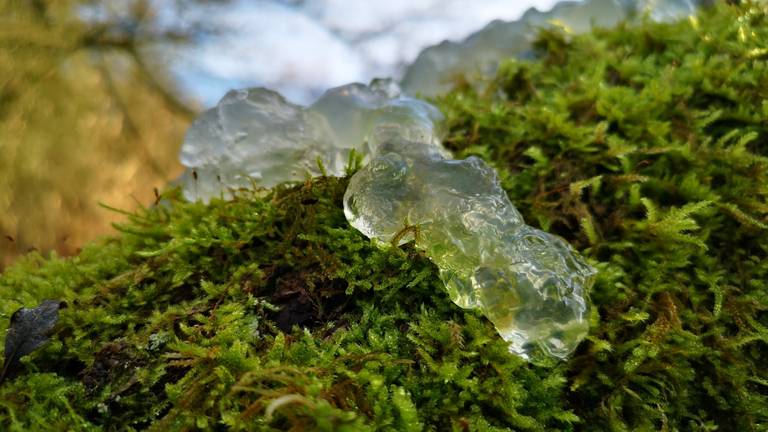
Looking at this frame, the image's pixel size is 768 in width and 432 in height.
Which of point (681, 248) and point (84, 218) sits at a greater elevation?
point (681, 248)

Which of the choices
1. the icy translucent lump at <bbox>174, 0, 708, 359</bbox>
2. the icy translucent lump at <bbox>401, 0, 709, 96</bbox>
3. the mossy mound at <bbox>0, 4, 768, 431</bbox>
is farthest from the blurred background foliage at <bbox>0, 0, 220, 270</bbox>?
the icy translucent lump at <bbox>401, 0, 709, 96</bbox>

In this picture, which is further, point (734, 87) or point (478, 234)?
point (734, 87)

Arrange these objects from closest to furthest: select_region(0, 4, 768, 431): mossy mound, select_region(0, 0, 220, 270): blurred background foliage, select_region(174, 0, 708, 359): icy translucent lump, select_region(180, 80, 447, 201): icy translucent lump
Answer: select_region(0, 4, 768, 431): mossy mound → select_region(174, 0, 708, 359): icy translucent lump → select_region(180, 80, 447, 201): icy translucent lump → select_region(0, 0, 220, 270): blurred background foliage

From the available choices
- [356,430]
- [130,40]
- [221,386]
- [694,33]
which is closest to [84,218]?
[130,40]

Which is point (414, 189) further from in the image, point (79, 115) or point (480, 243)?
point (79, 115)

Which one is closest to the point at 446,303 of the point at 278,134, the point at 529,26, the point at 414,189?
the point at 414,189

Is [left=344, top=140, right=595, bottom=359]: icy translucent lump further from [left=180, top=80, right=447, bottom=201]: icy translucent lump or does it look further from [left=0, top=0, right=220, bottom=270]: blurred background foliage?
[left=0, top=0, right=220, bottom=270]: blurred background foliage

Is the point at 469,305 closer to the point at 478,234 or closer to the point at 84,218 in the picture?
the point at 478,234
